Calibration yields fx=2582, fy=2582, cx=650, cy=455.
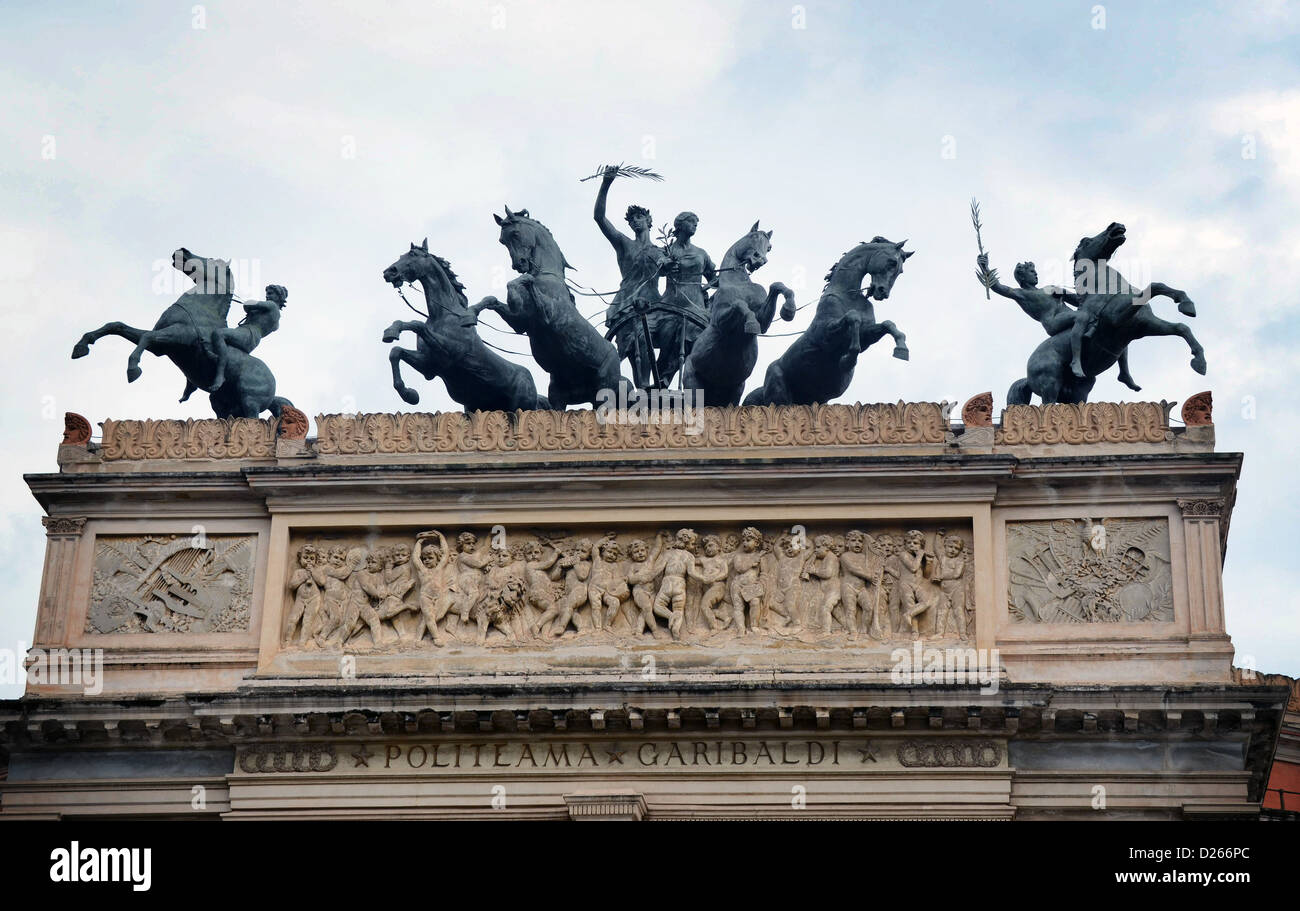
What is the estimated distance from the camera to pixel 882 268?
3238 centimetres

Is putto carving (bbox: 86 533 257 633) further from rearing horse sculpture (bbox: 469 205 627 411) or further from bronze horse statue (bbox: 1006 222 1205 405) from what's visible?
bronze horse statue (bbox: 1006 222 1205 405)

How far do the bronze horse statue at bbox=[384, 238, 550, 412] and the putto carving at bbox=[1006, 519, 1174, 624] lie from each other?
6868mm

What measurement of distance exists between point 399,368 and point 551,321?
209 cm

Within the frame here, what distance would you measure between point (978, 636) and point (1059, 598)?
1.13 m

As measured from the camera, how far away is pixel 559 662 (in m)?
30.0

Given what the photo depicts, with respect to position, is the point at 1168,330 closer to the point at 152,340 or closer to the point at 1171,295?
the point at 1171,295

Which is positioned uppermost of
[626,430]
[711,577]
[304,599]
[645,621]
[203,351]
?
[203,351]

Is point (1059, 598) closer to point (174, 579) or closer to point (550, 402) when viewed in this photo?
point (550, 402)

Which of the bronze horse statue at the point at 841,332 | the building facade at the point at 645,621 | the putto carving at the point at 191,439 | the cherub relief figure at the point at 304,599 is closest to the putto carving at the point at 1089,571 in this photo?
the building facade at the point at 645,621

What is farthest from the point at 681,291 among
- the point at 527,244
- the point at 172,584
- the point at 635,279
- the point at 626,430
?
the point at 172,584

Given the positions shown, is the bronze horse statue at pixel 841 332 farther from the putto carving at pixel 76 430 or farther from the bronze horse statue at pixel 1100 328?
the putto carving at pixel 76 430

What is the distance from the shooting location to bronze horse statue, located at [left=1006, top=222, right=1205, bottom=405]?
3155cm

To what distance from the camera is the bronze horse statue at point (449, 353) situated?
109 ft
